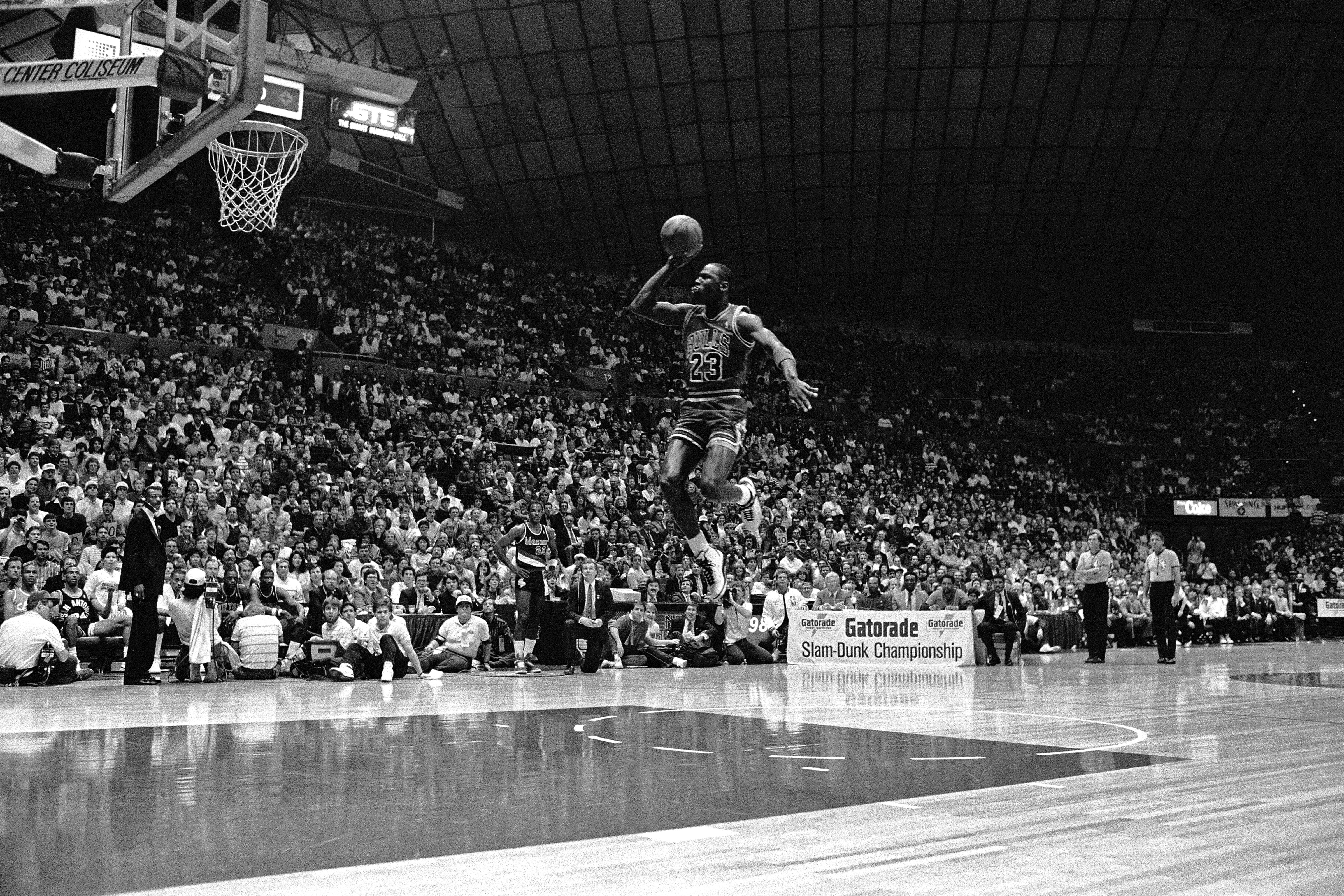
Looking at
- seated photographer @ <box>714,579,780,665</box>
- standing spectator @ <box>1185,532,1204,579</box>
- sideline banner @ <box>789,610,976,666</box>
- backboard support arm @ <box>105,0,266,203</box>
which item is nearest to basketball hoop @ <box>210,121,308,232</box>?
backboard support arm @ <box>105,0,266,203</box>

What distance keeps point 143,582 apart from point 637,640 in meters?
6.86

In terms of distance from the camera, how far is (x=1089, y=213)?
38.7 m

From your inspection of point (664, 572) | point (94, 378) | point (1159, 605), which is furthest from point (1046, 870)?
point (94, 378)

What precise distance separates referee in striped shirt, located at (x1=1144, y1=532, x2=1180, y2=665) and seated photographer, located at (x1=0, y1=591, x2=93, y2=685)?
43.7ft

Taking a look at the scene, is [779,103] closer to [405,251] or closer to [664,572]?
[405,251]

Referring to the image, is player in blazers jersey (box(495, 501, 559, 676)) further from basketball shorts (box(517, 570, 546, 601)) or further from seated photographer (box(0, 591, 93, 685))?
seated photographer (box(0, 591, 93, 685))

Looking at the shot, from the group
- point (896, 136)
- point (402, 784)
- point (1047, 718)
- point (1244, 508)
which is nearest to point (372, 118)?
point (896, 136)

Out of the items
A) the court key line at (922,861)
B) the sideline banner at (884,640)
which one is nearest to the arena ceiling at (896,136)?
the sideline banner at (884,640)

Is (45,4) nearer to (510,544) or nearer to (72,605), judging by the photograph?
(72,605)

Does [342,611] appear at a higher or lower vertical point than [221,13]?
lower

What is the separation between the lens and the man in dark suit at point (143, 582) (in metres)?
12.1

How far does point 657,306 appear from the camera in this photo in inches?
330

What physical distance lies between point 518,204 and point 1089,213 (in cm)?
1841

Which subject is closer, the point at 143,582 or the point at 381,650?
the point at 143,582
